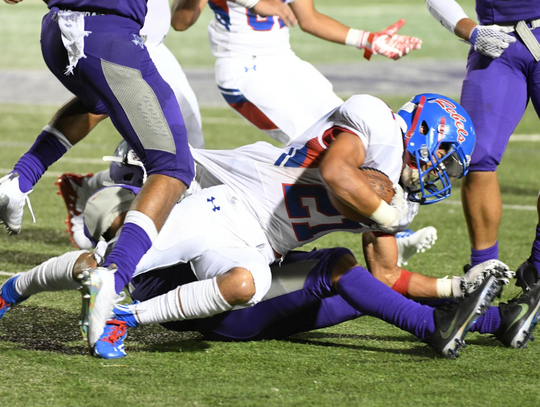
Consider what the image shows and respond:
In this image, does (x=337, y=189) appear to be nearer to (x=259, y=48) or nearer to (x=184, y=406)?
(x=184, y=406)

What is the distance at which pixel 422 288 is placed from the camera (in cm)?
Result: 360

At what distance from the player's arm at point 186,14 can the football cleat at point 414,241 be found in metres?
1.56

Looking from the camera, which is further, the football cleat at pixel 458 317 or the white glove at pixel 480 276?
the white glove at pixel 480 276

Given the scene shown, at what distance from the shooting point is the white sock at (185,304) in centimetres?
300

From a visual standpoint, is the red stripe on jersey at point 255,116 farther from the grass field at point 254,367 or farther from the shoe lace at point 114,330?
the shoe lace at point 114,330

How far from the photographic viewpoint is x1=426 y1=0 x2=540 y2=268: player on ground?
4.01 meters

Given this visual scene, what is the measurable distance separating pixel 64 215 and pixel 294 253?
293cm

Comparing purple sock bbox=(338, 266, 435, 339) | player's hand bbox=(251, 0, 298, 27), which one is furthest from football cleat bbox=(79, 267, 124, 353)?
player's hand bbox=(251, 0, 298, 27)

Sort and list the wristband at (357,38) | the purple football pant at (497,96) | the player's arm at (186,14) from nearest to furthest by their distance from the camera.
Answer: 1. the purple football pant at (497,96)
2. the player's arm at (186,14)
3. the wristband at (357,38)

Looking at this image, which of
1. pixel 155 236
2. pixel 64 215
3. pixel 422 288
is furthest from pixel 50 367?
pixel 64 215

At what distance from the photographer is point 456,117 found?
325 cm

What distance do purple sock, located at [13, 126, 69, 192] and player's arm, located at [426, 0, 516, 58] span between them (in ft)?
6.24

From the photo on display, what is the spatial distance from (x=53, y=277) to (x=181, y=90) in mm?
1670

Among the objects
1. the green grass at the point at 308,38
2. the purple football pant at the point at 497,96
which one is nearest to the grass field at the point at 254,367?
the purple football pant at the point at 497,96
